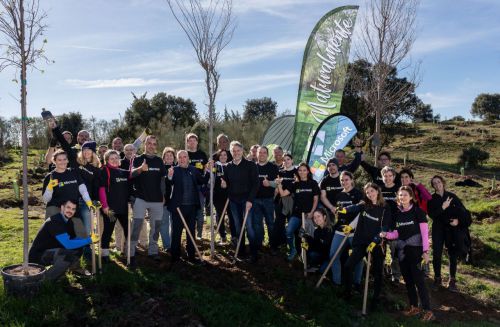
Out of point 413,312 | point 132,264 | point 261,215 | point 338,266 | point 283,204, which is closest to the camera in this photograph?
point 413,312

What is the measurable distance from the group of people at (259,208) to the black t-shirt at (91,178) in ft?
0.05

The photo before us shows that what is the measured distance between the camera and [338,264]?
278 inches

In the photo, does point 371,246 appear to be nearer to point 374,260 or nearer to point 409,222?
point 374,260

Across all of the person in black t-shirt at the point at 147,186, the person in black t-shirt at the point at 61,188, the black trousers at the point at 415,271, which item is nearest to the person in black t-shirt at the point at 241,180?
the person in black t-shirt at the point at 147,186

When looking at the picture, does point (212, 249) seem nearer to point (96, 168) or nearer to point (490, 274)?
point (96, 168)

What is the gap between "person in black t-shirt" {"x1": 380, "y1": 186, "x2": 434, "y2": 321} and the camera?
6.11m

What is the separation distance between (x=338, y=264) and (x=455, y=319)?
1.90 m

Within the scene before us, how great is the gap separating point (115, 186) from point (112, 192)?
0.11 meters

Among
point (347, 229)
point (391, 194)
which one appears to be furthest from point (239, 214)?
point (391, 194)

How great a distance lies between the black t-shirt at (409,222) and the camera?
20.1 ft

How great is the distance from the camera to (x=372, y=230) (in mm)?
6336

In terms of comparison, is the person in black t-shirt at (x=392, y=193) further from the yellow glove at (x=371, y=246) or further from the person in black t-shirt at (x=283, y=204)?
the person in black t-shirt at (x=283, y=204)

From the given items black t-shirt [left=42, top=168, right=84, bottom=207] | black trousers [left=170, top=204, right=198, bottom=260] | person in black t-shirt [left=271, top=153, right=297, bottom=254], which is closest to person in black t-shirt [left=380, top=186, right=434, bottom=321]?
person in black t-shirt [left=271, top=153, right=297, bottom=254]

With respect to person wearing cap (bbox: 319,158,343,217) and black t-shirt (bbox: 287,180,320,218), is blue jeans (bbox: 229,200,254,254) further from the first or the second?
person wearing cap (bbox: 319,158,343,217)
